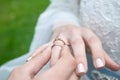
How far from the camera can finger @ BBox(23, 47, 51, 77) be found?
0.94 meters

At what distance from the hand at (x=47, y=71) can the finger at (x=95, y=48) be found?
0.06 meters

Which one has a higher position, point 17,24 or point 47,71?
point 47,71

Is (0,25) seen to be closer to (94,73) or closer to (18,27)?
(18,27)

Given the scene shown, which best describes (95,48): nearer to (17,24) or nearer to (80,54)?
(80,54)

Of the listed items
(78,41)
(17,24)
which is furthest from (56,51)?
(17,24)

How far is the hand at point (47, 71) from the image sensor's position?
2.98 feet

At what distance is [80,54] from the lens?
0.97 m

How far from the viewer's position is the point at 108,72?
114 centimetres

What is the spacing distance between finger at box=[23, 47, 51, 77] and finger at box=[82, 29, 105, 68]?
4.4 inches

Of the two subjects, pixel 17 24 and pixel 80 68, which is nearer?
pixel 80 68

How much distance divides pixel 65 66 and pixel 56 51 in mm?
76

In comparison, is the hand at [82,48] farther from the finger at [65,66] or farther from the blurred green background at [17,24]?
the blurred green background at [17,24]

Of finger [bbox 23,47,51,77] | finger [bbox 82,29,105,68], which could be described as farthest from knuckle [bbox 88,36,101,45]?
finger [bbox 23,47,51,77]

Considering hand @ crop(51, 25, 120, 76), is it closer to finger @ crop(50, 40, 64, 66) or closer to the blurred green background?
finger @ crop(50, 40, 64, 66)
